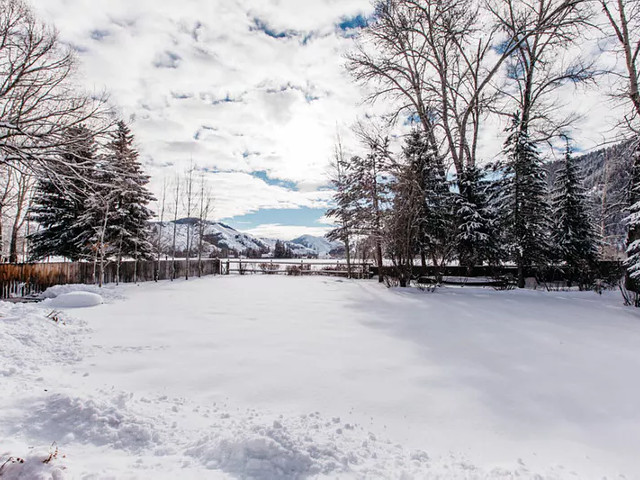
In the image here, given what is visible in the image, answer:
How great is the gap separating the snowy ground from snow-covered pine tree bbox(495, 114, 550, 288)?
747 centimetres

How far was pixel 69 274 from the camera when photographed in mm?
14883

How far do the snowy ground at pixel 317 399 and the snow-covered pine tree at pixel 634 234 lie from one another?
10.0 ft

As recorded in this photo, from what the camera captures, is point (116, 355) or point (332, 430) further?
point (116, 355)

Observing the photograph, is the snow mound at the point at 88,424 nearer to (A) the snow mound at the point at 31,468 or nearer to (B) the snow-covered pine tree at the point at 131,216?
(A) the snow mound at the point at 31,468

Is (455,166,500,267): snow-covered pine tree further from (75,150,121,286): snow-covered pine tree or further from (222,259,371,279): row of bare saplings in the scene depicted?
(75,150,121,286): snow-covered pine tree

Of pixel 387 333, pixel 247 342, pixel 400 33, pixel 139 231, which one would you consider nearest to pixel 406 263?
pixel 387 333

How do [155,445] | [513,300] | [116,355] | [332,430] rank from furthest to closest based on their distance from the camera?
[513,300] → [116,355] → [332,430] → [155,445]

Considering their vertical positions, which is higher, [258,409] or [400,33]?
[400,33]

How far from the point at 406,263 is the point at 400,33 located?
37.8ft

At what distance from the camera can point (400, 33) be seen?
1577 centimetres

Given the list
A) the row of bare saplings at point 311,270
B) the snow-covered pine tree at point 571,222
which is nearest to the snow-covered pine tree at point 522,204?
the snow-covered pine tree at point 571,222

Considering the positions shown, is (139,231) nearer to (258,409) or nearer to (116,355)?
(116,355)

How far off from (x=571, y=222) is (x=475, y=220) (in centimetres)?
513

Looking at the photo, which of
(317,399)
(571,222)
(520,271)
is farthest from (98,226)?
(571,222)
